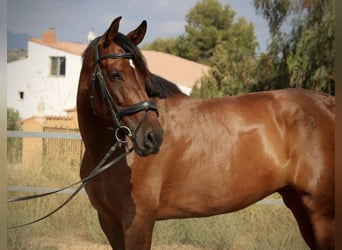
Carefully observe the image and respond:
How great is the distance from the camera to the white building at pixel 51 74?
7.95 meters

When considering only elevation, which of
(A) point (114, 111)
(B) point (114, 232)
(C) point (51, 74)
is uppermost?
(A) point (114, 111)

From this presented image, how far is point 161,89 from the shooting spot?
3051mm

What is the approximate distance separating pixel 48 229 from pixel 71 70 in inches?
370

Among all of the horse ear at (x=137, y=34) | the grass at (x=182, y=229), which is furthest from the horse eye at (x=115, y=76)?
the grass at (x=182, y=229)

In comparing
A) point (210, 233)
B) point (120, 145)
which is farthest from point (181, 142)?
point (210, 233)

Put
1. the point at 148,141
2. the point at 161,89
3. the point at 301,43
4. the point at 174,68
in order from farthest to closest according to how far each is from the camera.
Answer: the point at 174,68 < the point at 301,43 < the point at 161,89 < the point at 148,141

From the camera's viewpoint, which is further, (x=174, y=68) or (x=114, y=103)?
(x=174, y=68)

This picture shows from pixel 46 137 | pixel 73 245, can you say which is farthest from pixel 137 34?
pixel 73 245

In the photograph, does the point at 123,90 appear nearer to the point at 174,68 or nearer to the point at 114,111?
the point at 114,111

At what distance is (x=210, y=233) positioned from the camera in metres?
4.97

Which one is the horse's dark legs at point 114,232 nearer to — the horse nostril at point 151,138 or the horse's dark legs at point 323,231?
the horse nostril at point 151,138

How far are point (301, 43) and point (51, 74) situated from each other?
23.4 feet

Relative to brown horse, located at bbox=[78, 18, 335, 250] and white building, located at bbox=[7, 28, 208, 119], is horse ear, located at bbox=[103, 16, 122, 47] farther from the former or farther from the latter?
white building, located at bbox=[7, 28, 208, 119]

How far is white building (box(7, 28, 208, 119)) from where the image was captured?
7953 millimetres
